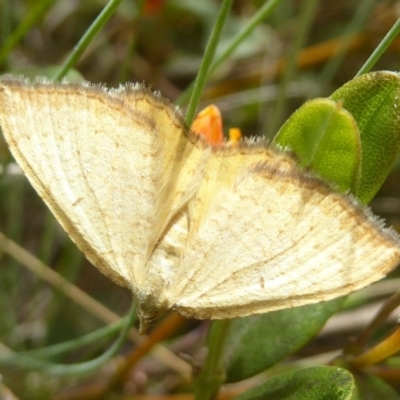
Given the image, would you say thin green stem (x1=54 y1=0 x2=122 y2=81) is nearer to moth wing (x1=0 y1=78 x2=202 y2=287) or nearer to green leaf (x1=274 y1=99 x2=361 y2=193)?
moth wing (x1=0 y1=78 x2=202 y2=287)

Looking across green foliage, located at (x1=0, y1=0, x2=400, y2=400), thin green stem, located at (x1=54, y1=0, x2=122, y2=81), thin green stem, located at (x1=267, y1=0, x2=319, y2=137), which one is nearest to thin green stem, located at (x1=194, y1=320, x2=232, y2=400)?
green foliage, located at (x1=0, y1=0, x2=400, y2=400)

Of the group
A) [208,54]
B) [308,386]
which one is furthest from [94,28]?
[308,386]

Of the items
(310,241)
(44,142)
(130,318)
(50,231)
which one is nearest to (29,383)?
(50,231)

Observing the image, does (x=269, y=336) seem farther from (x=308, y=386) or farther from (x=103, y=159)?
(x=103, y=159)

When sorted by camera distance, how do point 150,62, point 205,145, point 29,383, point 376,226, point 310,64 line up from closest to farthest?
point 376,226, point 205,145, point 29,383, point 310,64, point 150,62

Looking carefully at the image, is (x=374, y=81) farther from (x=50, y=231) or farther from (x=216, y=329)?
(x=50, y=231)

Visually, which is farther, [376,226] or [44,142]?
[44,142]

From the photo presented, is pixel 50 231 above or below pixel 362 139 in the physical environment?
below
